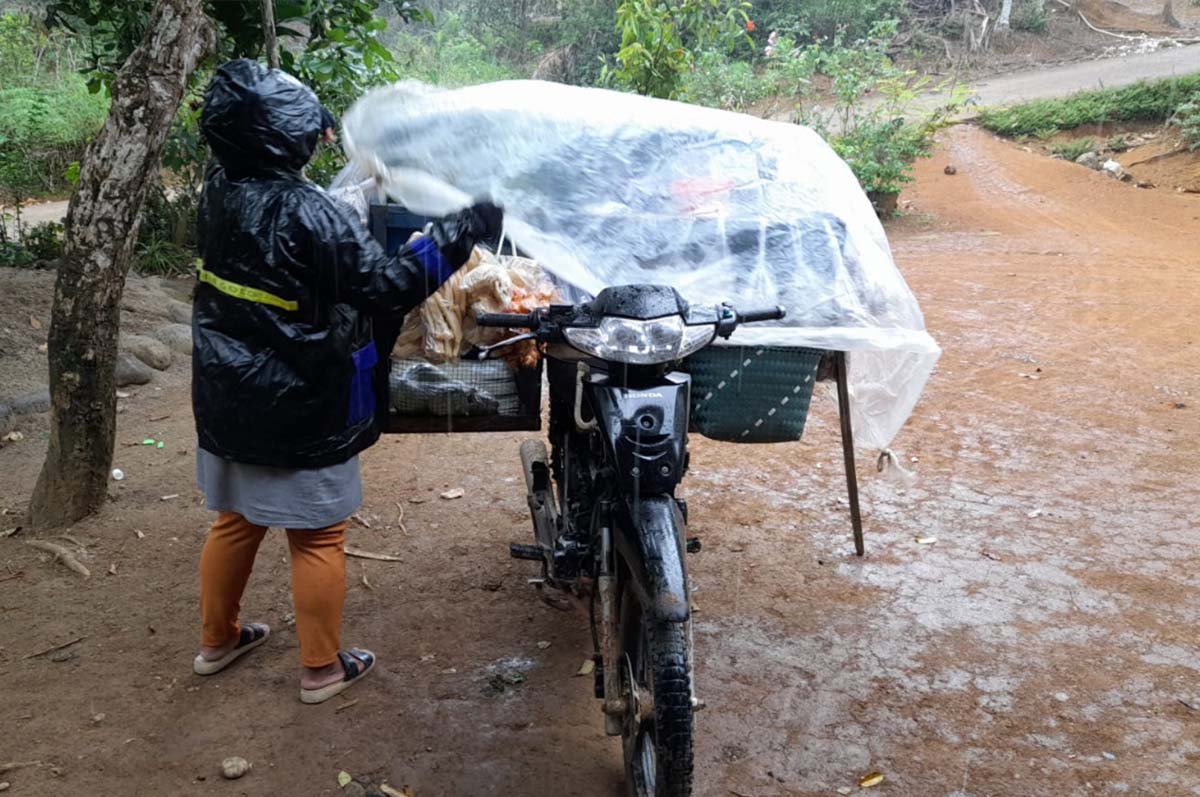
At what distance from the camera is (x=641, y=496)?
2246 millimetres

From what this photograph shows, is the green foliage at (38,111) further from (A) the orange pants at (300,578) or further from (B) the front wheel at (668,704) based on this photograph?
(B) the front wheel at (668,704)

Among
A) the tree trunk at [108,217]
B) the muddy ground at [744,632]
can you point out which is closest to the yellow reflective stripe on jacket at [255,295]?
the muddy ground at [744,632]

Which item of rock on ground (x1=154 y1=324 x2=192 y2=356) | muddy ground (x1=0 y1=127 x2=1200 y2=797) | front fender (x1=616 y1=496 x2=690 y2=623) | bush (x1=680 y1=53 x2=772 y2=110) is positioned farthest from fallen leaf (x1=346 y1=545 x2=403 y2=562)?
bush (x1=680 y1=53 x2=772 y2=110)

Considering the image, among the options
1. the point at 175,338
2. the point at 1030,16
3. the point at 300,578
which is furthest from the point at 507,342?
the point at 1030,16

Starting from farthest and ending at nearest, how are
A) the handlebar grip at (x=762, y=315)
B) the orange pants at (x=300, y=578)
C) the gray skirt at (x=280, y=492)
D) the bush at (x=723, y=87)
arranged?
the bush at (x=723, y=87), the orange pants at (x=300, y=578), the gray skirt at (x=280, y=492), the handlebar grip at (x=762, y=315)

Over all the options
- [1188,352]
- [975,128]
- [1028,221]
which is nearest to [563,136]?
[1188,352]

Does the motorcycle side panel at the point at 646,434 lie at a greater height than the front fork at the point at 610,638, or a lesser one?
greater

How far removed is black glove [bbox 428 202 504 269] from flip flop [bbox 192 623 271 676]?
1.52 meters

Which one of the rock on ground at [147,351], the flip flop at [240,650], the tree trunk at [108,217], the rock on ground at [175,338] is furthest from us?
the rock on ground at [175,338]

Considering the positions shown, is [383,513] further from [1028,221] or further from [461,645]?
[1028,221]

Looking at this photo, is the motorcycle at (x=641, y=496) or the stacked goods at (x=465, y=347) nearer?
the motorcycle at (x=641, y=496)

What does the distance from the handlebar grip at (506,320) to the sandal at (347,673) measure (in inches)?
→ 48.2

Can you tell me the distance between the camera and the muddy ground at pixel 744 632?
2.55 meters

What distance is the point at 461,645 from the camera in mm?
3137
